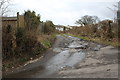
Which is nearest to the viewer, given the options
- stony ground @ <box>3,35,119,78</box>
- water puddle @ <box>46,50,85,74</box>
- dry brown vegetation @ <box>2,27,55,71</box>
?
stony ground @ <box>3,35,119,78</box>

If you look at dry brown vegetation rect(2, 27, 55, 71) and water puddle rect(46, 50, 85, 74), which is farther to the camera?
dry brown vegetation rect(2, 27, 55, 71)

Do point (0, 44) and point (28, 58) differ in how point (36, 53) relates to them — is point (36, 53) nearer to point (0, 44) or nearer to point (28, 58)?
point (28, 58)

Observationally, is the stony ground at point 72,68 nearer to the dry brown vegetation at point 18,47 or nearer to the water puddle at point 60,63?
the water puddle at point 60,63

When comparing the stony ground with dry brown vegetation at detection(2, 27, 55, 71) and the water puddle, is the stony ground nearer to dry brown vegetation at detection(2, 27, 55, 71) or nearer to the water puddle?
the water puddle

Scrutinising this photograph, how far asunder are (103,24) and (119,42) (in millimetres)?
5487

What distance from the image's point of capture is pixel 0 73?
284 inches

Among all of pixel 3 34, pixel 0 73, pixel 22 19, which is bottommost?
pixel 0 73

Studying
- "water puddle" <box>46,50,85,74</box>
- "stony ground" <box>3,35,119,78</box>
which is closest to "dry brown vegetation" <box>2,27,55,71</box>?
"stony ground" <box>3,35,119,78</box>

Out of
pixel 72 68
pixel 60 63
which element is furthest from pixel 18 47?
pixel 72 68

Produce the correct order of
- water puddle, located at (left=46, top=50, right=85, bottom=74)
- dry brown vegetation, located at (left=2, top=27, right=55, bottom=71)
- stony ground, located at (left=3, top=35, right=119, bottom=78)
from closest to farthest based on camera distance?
1. stony ground, located at (left=3, top=35, right=119, bottom=78)
2. water puddle, located at (left=46, top=50, right=85, bottom=74)
3. dry brown vegetation, located at (left=2, top=27, right=55, bottom=71)

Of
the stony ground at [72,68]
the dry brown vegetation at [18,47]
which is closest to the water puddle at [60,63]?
the stony ground at [72,68]

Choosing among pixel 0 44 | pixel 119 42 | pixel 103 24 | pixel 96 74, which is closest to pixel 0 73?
pixel 0 44

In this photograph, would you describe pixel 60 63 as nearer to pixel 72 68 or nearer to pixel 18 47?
pixel 72 68

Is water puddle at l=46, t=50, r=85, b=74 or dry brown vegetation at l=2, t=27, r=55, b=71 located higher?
dry brown vegetation at l=2, t=27, r=55, b=71
